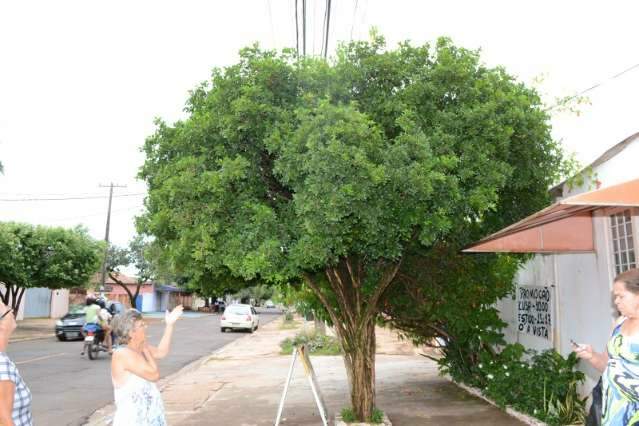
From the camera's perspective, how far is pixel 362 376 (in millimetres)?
7953

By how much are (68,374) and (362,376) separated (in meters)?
8.90

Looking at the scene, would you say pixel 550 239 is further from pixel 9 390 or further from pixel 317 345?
pixel 317 345

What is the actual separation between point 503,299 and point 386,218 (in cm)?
532

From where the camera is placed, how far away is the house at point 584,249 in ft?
21.8

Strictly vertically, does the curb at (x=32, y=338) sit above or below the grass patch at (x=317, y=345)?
below

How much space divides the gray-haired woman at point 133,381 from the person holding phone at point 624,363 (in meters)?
3.03

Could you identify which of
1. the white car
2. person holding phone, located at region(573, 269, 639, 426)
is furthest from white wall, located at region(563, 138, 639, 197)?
the white car

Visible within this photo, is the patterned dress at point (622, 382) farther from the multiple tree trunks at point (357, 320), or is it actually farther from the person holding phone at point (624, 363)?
the multiple tree trunks at point (357, 320)

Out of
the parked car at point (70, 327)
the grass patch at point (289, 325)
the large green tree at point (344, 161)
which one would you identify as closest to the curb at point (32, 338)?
the parked car at point (70, 327)

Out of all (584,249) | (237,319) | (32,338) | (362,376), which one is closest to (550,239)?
(584,249)

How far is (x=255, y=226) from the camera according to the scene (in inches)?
248

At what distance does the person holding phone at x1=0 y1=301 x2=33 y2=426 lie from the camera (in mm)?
3234

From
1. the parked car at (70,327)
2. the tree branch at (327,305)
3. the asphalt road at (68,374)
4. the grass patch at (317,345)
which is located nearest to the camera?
the tree branch at (327,305)

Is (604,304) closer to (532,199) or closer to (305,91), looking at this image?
(532,199)
